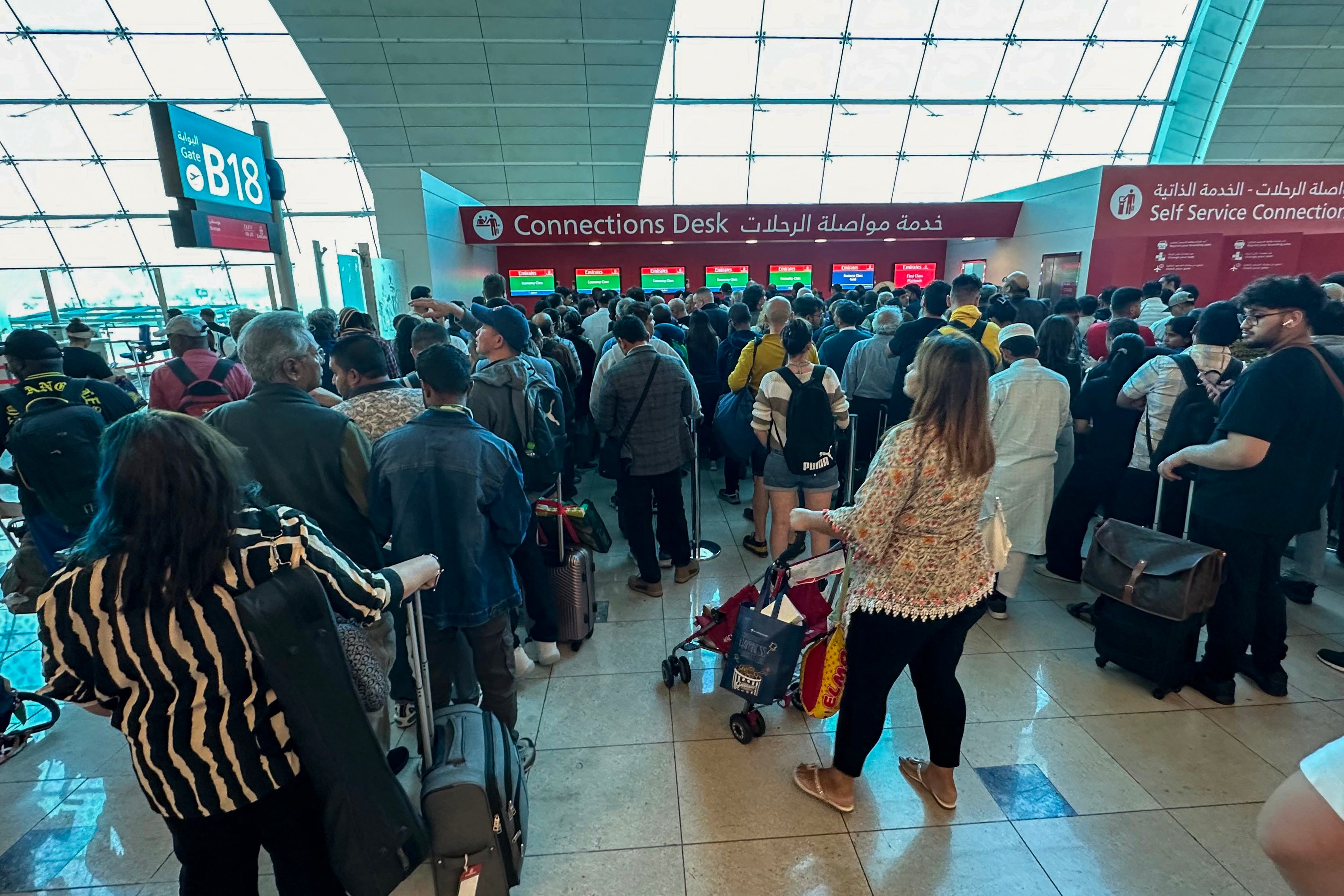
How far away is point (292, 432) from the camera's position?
7.20 feet

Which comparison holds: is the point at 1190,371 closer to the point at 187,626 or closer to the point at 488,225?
the point at 187,626

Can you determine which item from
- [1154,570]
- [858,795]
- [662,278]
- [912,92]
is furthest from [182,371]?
[912,92]

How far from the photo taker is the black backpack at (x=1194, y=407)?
122 inches

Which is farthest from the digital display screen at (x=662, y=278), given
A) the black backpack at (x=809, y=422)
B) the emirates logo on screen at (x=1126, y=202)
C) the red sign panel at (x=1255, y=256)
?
the black backpack at (x=809, y=422)

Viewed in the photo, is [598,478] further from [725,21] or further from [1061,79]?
[1061,79]

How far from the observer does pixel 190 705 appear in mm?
1285

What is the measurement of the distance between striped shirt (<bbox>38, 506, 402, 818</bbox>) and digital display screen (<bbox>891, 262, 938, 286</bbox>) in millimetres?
14302

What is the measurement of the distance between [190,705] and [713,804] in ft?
5.90

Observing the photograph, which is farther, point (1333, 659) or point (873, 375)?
point (873, 375)

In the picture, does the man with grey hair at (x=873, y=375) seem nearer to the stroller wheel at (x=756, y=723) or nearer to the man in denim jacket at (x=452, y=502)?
the stroller wheel at (x=756, y=723)

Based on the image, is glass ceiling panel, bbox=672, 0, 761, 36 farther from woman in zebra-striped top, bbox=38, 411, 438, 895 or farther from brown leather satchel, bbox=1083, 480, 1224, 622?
woman in zebra-striped top, bbox=38, 411, 438, 895

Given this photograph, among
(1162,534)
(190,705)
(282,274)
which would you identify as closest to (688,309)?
(282,274)

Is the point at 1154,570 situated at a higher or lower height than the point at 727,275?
lower

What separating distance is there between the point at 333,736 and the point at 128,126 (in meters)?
21.3
